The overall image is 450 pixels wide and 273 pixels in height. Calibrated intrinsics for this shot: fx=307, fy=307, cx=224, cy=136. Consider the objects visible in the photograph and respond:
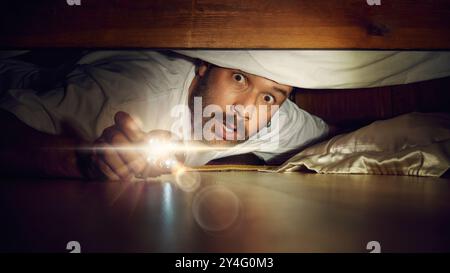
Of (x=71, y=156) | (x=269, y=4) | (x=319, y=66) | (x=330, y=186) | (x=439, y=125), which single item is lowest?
(x=330, y=186)

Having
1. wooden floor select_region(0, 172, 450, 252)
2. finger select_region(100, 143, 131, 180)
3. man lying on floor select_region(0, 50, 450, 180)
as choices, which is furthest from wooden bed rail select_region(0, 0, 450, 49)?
wooden floor select_region(0, 172, 450, 252)

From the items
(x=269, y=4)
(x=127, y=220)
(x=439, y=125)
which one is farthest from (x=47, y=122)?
(x=439, y=125)

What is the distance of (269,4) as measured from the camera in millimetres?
1286

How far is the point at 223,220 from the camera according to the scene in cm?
55

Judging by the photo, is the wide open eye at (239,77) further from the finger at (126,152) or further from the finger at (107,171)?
the finger at (107,171)

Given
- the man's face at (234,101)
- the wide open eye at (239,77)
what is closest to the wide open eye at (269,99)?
the man's face at (234,101)

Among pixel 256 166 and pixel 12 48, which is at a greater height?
pixel 12 48

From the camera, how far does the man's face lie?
56.9 inches

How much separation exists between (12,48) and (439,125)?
1.86m

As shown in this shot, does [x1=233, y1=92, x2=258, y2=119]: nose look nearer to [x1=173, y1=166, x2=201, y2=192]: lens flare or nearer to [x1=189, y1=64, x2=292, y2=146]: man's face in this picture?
[x1=189, y1=64, x2=292, y2=146]: man's face

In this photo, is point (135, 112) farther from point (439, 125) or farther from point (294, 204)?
point (439, 125)

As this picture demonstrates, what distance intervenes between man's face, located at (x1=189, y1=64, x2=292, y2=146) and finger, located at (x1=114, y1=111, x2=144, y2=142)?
27 cm
